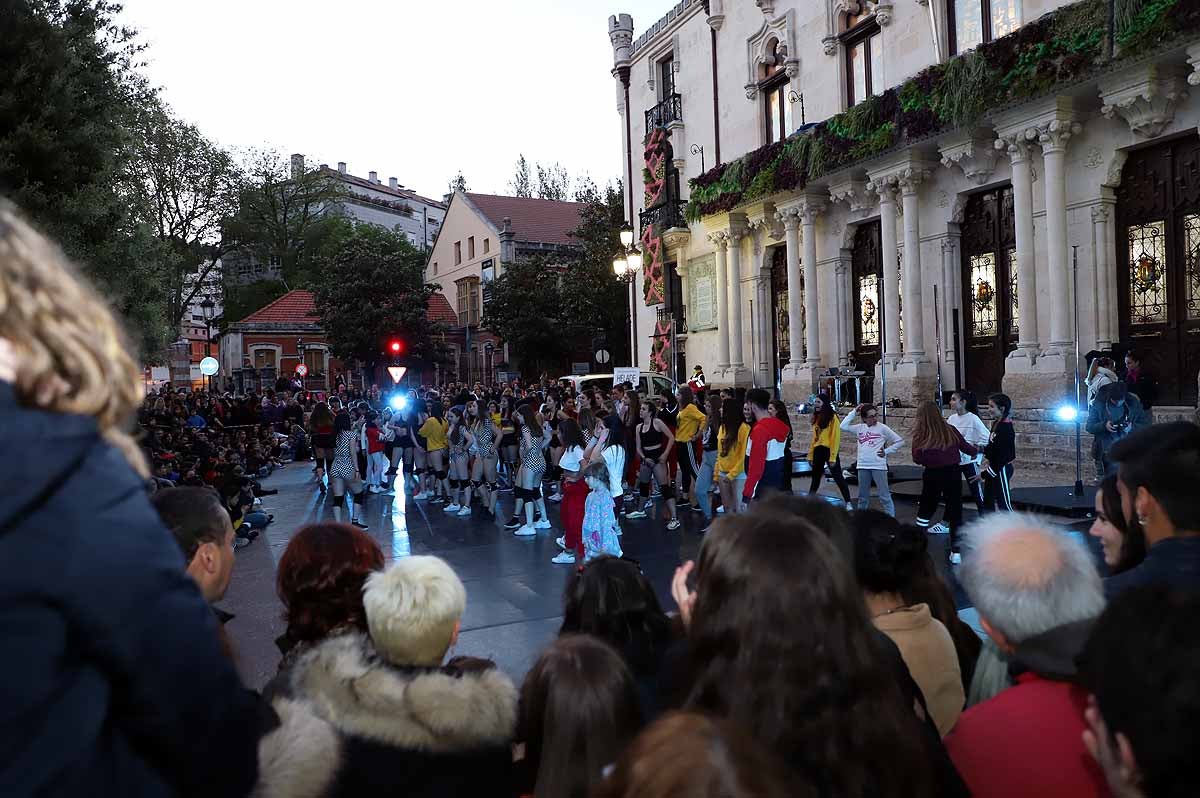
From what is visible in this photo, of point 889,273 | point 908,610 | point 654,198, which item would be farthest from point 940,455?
point 654,198

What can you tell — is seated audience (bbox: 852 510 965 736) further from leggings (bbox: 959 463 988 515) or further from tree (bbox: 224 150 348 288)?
tree (bbox: 224 150 348 288)

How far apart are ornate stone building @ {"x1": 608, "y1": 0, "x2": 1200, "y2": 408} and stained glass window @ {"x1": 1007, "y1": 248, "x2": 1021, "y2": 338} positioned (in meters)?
0.06

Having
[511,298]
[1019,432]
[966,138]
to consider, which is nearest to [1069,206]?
[966,138]

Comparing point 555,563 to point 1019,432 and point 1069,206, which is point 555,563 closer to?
point 1019,432

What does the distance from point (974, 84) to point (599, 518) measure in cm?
1230

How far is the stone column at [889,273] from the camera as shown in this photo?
756 inches

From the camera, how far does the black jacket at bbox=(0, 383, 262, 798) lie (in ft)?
3.76

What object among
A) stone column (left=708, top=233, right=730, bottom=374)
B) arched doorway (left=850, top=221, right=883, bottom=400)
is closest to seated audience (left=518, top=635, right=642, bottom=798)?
arched doorway (left=850, top=221, right=883, bottom=400)

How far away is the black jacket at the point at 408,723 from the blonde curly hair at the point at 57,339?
3.43ft

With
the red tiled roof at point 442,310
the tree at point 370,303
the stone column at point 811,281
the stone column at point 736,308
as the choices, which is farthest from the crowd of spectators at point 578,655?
the red tiled roof at point 442,310

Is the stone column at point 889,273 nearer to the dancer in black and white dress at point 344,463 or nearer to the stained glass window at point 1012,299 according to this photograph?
the stained glass window at point 1012,299

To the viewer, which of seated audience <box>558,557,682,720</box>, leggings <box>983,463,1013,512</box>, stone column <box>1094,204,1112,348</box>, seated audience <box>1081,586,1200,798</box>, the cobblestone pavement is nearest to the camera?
seated audience <box>1081,586,1200,798</box>

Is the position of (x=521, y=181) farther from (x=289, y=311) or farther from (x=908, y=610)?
(x=908, y=610)

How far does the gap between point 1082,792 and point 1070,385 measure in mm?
15037
